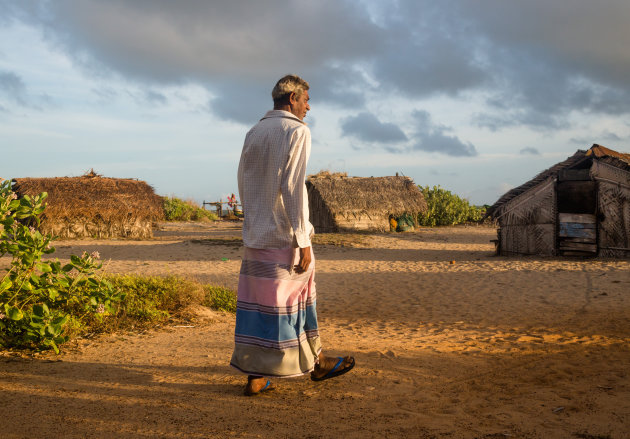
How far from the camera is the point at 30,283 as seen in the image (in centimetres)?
447

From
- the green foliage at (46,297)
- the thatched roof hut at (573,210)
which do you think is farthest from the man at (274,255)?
the thatched roof hut at (573,210)

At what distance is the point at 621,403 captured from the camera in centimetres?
329

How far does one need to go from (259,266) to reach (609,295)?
695cm

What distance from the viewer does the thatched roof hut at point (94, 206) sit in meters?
18.5

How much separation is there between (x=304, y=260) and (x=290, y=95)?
120 centimetres

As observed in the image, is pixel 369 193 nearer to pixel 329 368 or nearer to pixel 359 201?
pixel 359 201

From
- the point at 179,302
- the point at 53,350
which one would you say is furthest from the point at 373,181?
the point at 53,350

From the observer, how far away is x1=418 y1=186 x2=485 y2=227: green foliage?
26.9 metres

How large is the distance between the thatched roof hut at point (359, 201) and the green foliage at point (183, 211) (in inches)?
480

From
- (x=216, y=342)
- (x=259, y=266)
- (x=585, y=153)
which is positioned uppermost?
(x=585, y=153)

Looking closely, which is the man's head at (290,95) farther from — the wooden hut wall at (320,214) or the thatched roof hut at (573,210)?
the wooden hut wall at (320,214)

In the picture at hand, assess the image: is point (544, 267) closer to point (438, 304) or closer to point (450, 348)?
point (438, 304)

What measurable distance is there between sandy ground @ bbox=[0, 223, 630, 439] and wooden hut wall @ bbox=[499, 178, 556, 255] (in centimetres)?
526

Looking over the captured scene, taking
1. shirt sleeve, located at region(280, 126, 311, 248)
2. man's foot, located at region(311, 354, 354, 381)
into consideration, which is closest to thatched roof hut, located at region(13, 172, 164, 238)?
man's foot, located at region(311, 354, 354, 381)
